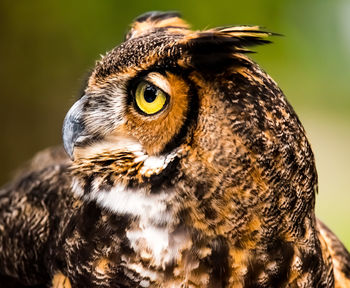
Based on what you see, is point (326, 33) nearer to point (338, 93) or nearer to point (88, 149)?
point (338, 93)

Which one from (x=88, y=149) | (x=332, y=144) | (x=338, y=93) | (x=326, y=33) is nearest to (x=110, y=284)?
(x=88, y=149)

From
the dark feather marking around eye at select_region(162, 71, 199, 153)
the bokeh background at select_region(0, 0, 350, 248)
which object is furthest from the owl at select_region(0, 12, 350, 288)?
the bokeh background at select_region(0, 0, 350, 248)

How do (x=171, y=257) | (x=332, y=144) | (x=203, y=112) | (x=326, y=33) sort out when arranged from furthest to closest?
(x=332, y=144)
(x=326, y=33)
(x=171, y=257)
(x=203, y=112)

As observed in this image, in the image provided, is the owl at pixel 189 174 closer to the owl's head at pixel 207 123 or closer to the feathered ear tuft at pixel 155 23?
the owl's head at pixel 207 123

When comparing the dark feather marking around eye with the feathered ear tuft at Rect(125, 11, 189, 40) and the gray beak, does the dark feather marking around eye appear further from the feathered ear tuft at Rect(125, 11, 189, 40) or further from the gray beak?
the feathered ear tuft at Rect(125, 11, 189, 40)

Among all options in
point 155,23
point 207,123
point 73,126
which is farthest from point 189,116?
point 155,23

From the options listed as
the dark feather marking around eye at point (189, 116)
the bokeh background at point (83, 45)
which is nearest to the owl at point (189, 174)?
the dark feather marking around eye at point (189, 116)
